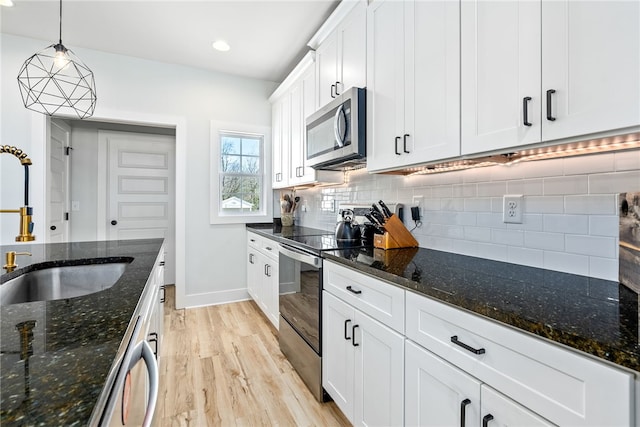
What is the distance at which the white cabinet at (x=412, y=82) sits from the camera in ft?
4.45

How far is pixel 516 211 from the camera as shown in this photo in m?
1.40

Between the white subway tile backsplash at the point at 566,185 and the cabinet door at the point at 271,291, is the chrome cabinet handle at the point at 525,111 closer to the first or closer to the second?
the white subway tile backsplash at the point at 566,185

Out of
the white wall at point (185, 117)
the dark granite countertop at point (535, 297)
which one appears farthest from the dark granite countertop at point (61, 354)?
the white wall at point (185, 117)

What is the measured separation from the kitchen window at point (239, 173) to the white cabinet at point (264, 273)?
1.17 ft

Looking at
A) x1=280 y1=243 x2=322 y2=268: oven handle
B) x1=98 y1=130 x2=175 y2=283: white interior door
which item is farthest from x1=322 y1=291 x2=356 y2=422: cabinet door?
x1=98 y1=130 x2=175 y2=283: white interior door

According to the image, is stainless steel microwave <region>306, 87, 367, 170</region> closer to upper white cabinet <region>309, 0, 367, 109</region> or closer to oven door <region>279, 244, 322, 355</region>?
upper white cabinet <region>309, 0, 367, 109</region>

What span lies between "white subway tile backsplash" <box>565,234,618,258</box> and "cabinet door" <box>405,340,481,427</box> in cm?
71

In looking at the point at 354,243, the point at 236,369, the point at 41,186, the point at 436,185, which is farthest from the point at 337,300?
the point at 41,186

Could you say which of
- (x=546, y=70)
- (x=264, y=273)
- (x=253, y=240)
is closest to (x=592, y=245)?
(x=546, y=70)

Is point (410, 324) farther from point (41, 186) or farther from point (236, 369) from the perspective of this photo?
point (41, 186)

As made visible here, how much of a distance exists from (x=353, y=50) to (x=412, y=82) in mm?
700

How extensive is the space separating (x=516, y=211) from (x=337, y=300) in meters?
0.97

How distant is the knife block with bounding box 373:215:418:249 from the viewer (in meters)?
1.85

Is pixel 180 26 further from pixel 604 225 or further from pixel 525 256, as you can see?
pixel 604 225
